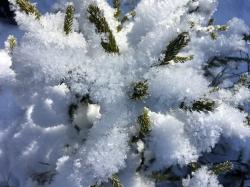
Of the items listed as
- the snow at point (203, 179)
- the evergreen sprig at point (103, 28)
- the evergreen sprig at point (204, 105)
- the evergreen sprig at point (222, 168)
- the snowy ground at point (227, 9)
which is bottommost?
the snow at point (203, 179)

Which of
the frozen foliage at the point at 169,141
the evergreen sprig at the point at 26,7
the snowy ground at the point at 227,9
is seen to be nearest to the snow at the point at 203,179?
the frozen foliage at the point at 169,141

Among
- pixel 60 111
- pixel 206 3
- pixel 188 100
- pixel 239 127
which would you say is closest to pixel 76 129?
pixel 60 111

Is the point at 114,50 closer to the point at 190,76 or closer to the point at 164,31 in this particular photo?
the point at 164,31

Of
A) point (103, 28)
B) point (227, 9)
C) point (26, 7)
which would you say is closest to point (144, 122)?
point (103, 28)

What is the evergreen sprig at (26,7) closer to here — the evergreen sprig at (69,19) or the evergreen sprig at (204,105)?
the evergreen sprig at (69,19)

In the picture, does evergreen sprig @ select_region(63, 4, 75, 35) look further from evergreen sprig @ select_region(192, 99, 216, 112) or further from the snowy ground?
the snowy ground

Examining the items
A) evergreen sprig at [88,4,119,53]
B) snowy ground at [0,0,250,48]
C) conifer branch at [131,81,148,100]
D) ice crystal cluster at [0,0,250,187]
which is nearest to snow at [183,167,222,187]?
ice crystal cluster at [0,0,250,187]
